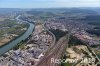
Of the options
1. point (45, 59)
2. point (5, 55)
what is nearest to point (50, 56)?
point (45, 59)

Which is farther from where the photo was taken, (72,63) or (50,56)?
(50,56)

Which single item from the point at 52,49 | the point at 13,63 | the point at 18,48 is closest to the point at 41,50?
the point at 52,49

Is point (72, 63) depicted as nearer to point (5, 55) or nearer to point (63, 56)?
point (63, 56)

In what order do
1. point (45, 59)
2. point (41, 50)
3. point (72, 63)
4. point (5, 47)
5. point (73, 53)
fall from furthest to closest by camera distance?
point (5, 47) < point (41, 50) < point (73, 53) < point (45, 59) < point (72, 63)

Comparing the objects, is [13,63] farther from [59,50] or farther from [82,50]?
[82,50]

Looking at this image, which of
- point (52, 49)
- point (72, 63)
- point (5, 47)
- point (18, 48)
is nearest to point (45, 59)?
point (72, 63)

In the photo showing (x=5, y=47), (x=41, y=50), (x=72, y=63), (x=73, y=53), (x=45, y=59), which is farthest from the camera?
(x=5, y=47)

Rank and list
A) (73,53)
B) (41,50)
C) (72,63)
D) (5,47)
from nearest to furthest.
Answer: (72,63), (73,53), (41,50), (5,47)

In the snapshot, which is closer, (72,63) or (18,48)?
(72,63)
